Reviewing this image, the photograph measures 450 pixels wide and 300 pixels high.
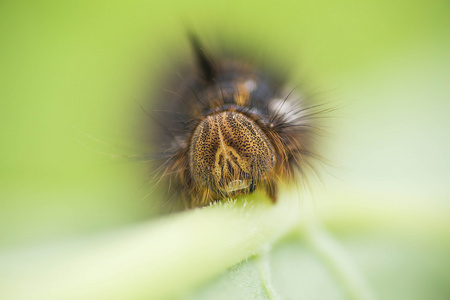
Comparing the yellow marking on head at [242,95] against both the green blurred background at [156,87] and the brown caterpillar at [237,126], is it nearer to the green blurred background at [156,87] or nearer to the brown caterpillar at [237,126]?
the brown caterpillar at [237,126]

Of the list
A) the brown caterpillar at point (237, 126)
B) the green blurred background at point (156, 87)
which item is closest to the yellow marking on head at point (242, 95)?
the brown caterpillar at point (237, 126)

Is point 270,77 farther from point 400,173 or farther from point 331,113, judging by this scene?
point 400,173

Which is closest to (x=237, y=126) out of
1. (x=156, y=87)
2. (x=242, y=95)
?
(x=242, y=95)

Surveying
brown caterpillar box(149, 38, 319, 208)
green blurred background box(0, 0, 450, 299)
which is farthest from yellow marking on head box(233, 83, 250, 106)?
green blurred background box(0, 0, 450, 299)

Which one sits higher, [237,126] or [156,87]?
[156,87]

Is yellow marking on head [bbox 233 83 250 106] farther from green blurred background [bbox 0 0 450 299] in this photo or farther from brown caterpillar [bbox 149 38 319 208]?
green blurred background [bbox 0 0 450 299]

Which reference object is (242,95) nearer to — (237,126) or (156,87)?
(237,126)
